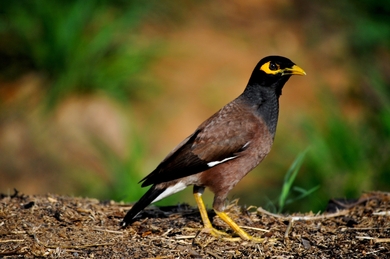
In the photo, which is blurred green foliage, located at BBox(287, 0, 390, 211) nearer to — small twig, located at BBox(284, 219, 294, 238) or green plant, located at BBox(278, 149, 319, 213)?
green plant, located at BBox(278, 149, 319, 213)

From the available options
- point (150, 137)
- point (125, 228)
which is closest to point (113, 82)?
point (150, 137)

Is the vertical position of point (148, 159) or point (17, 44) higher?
point (17, 44)

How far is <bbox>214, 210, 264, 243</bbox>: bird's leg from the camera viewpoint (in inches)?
187

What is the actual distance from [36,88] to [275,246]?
243 inches

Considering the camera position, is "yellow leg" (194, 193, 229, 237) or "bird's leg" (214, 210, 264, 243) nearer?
"bird's leg" (214, 210, 264, 243)

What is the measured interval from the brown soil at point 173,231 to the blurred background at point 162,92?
2.21 meters

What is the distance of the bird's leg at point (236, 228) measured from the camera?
476 centimetres

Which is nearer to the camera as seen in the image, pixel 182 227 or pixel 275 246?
pixel 275 246

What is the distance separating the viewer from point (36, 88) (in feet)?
32.2

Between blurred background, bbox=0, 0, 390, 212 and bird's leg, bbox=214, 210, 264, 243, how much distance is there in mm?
2615

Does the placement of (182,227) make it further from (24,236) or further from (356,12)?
(356,12)

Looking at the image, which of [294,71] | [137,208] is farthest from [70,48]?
[137,208]

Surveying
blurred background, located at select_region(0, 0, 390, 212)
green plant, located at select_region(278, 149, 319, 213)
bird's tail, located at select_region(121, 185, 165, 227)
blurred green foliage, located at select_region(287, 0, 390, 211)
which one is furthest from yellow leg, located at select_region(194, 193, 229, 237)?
blurred background, located at select_region(0, 0, 390, 212)

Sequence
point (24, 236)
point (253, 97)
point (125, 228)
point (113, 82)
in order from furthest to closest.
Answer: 1. point (113, 82)
2. point (253, 97)
3. point (125, 228)
4. point (24, 236)
